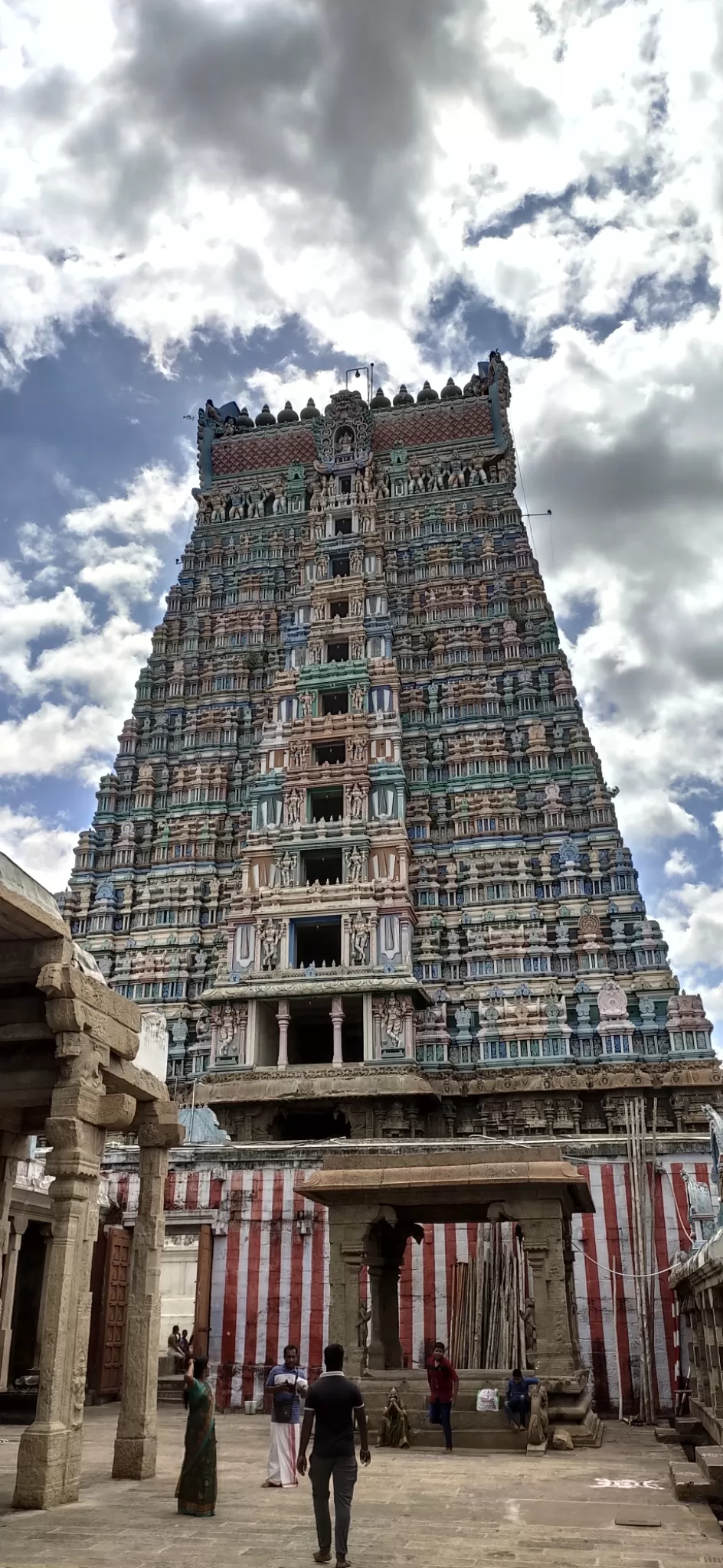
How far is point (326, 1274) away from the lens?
20.9 m

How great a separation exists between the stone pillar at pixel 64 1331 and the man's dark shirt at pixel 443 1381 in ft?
18.8

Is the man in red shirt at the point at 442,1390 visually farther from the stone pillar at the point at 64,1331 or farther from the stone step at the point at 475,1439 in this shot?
the stone pillar at the point at 64,1331

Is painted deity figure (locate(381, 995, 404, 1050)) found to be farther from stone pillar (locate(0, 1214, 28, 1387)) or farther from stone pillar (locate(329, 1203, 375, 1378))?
stone pillar (locate(329, 1203, 375, 1378))

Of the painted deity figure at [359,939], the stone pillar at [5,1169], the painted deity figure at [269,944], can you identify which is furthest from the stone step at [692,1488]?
the painted deity figure at [269,944]

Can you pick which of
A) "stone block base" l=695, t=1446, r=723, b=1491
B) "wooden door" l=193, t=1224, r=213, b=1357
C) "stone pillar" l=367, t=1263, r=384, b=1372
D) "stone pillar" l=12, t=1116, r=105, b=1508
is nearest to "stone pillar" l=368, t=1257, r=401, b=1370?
"stone pillar" l=367, t=1263, r=384, b=1372

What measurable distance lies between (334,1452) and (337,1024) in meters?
22.1

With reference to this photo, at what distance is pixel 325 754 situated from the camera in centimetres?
3719

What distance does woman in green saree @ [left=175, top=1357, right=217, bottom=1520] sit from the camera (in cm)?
962

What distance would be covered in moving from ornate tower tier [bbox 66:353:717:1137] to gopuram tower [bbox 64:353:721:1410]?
0.31ft

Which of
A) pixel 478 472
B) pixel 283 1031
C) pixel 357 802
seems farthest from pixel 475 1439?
pixel 478 472

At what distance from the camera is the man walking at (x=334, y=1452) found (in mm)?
7832

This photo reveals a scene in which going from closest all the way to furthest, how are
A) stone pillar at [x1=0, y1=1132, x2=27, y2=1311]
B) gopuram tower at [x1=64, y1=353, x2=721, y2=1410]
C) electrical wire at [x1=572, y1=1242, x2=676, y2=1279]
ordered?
stone pillar at [x1=0, y1=1132, x2=27, y2=1311] < electrical wire at [x1=572, y1=1242, x2=676, y2=1279] < gopuram tower at [x1=64, y1=353, x2=721, y2=1410]

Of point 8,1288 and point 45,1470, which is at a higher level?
point 8,1288

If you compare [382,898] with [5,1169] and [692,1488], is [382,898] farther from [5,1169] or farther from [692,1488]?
[692,1488]
